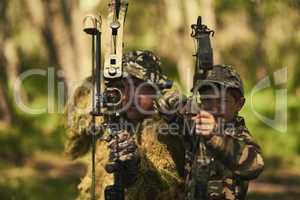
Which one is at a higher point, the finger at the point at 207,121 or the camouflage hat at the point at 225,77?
the camouflage hat at the point at 225,77

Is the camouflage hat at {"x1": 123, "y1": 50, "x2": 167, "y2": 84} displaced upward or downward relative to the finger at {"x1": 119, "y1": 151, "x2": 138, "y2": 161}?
upward

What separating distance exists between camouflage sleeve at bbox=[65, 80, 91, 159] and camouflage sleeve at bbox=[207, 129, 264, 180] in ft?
7.18

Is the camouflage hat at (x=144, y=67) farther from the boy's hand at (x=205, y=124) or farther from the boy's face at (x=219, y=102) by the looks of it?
the boy's hand at (x=205, y=124)

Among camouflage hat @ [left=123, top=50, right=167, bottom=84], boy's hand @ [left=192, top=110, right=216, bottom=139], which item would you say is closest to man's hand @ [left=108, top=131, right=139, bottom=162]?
boy's hand @ [left=192, top=110, right=216, bottom=139]

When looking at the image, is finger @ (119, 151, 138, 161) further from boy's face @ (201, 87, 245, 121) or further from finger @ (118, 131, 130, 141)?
boy's face @ (201, 87, 245, 121)

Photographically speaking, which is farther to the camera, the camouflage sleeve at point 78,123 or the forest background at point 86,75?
the forest background at point 86,75

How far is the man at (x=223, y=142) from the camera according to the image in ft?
11.0

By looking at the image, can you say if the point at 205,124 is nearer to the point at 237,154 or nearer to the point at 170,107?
the point at 237,154

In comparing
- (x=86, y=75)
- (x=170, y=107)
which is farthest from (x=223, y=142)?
(x=86, y=75)

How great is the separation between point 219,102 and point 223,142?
0.37 metres

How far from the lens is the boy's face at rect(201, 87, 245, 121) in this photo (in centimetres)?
363

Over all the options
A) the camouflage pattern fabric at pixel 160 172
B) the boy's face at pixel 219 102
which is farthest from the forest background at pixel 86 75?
the boy's face at pixel 219 102

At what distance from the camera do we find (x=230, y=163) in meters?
A: 3.51

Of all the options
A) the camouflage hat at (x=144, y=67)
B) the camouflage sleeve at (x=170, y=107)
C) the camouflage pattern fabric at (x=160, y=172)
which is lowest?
the camouflage pattern fabric at (x=160, y=172)
